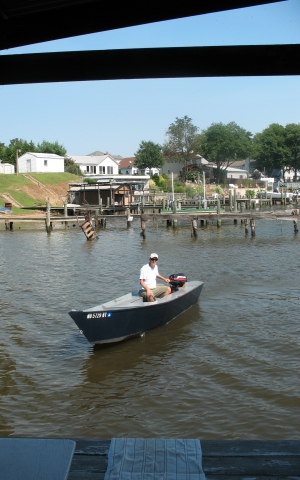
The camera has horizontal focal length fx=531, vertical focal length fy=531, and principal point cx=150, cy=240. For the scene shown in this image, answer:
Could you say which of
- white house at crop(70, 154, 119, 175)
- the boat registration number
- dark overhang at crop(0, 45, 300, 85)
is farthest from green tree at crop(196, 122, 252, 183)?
dark overhang at crop(0, 45, 300, 85)

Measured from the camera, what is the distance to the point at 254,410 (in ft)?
29.4

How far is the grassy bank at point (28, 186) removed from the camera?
194ft

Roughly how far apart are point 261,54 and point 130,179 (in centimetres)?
7324

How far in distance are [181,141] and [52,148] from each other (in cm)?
2558

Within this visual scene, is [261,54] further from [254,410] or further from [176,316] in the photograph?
[176,316]

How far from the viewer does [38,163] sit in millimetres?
75188

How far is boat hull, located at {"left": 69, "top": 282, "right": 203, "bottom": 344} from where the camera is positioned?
11344 mm

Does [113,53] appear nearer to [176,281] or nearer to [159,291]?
[159,291]

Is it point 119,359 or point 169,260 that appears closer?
point 119,359

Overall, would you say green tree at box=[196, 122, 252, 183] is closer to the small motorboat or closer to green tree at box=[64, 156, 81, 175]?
green tree at box=[64, 156, 81, 175]

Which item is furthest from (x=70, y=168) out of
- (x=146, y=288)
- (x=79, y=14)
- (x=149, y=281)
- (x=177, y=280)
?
(x=79, y=14)

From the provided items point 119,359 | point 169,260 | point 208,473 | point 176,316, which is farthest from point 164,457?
point 169,260

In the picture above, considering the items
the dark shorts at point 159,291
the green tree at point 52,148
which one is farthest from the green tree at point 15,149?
the dark shorts at point 159,291

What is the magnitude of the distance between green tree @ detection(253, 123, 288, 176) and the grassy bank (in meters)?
60.7
